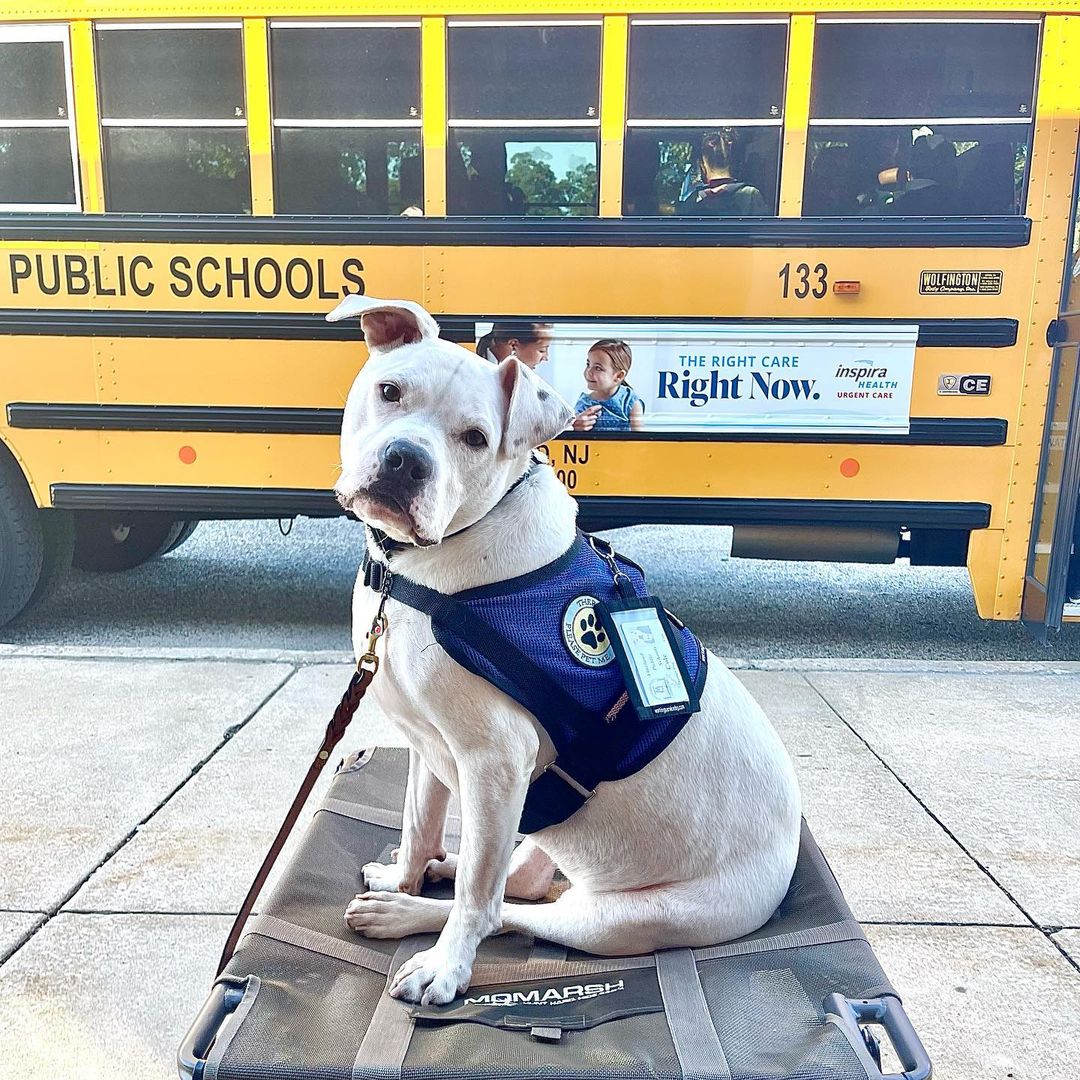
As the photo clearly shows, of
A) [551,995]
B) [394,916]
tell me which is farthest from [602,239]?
[551,995]

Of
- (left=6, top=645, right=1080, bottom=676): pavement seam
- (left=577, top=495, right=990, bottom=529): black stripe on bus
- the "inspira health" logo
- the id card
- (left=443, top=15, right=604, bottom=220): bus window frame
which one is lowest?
(left=6, top=645, right=1080, bottom=676): pavement seam

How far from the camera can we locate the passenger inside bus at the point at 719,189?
12.5ft

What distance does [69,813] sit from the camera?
8.39 feet

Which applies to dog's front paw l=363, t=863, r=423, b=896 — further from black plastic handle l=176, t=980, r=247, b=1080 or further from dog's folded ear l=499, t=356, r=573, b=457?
dog's folded ear l=499, t=356, r=573, b=457

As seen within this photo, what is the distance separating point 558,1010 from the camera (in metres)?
1.55

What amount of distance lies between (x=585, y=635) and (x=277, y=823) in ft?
4.35

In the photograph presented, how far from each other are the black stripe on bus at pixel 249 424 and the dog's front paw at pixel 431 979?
278cm

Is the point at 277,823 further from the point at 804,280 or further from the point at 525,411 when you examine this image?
the point at 804,280

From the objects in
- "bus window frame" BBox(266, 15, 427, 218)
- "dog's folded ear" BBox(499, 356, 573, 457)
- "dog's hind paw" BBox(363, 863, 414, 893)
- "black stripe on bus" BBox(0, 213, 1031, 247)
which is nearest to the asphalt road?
"black stripe on bus" BBox(0, 213, 1031, 247)

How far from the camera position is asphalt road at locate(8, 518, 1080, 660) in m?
4.61

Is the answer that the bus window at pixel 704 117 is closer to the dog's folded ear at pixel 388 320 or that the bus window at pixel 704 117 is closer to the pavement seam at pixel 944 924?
the dog's folded ear at pixel 388 320

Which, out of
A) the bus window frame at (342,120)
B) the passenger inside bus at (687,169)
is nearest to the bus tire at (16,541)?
the bus window frame at (342,120)

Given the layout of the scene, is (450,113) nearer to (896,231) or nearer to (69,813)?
(896,231)

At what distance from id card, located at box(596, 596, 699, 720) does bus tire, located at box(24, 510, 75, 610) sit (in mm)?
3741
